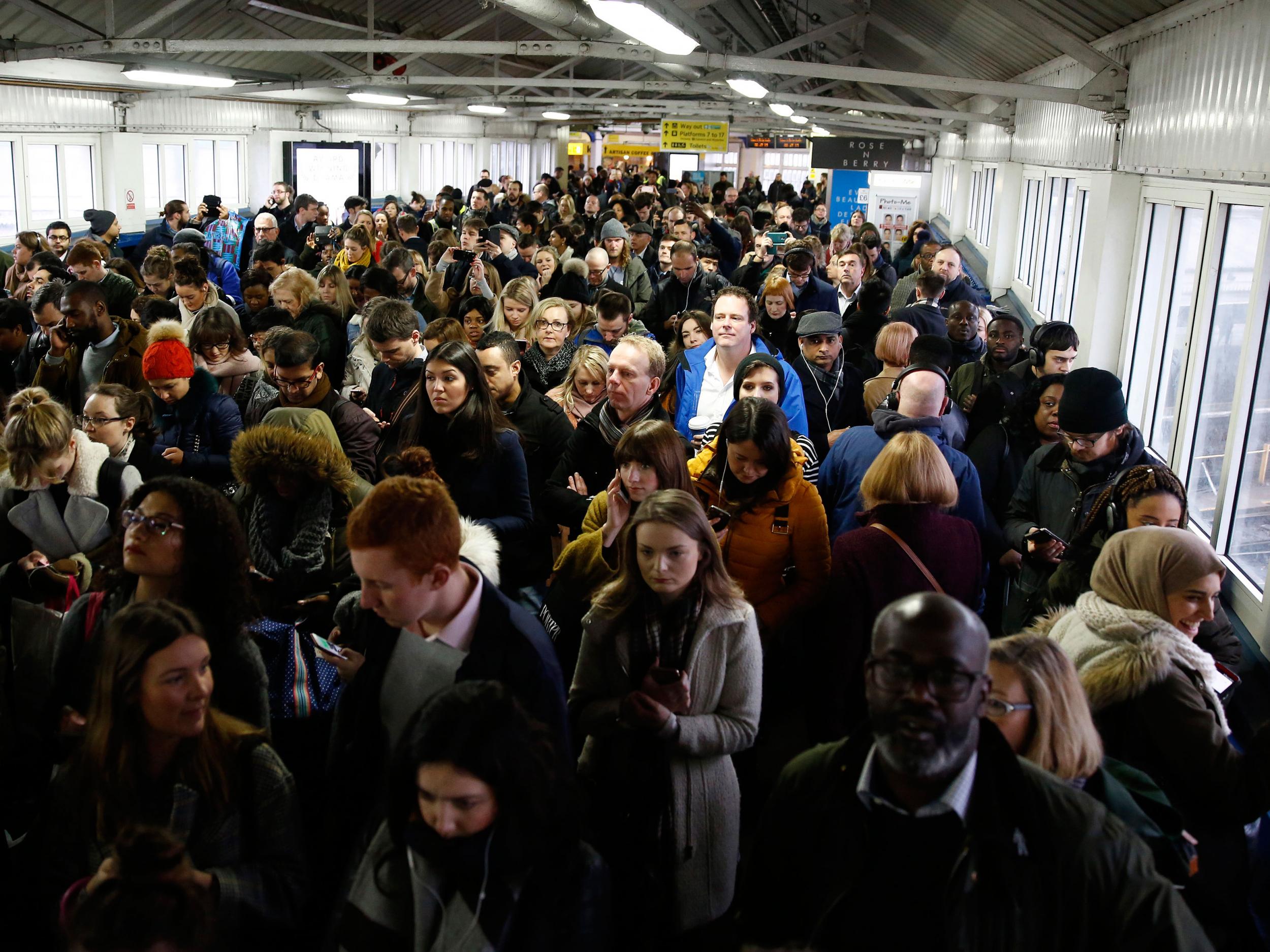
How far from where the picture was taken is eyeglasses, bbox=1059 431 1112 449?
4.37 metres

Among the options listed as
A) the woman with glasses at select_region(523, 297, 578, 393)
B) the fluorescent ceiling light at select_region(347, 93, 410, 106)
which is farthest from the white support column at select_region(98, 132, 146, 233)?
the woman with glasses at select_region(523, 297, 578, 393)

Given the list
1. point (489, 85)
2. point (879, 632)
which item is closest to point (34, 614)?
point (879, 632)

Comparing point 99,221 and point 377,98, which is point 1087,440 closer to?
point 99,221

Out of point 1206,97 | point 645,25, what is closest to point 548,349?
point 645,25

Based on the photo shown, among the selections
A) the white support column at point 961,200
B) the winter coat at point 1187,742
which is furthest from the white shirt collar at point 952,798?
the white support column at point 961,200

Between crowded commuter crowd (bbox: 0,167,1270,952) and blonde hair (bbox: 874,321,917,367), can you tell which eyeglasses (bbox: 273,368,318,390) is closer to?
crowded commuter crowd (bbox: 0,167,1270,952)

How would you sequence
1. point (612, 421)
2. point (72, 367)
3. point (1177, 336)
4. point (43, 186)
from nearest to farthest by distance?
point (612, 421), point (72, 367), point (1177, 336), point (43, 186)

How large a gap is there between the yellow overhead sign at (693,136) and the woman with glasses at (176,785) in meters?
21.7

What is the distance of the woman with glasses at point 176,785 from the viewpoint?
2.32 m

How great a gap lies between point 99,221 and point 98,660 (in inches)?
408

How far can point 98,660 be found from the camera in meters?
2.71

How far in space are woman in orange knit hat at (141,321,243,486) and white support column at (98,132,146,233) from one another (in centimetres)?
1396

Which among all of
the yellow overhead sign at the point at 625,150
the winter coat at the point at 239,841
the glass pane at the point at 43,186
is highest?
the yellow overhead sign at the point at 625,150

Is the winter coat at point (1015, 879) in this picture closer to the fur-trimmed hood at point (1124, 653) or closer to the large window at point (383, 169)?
the fur-trimmed hood at point (1124, 653)
